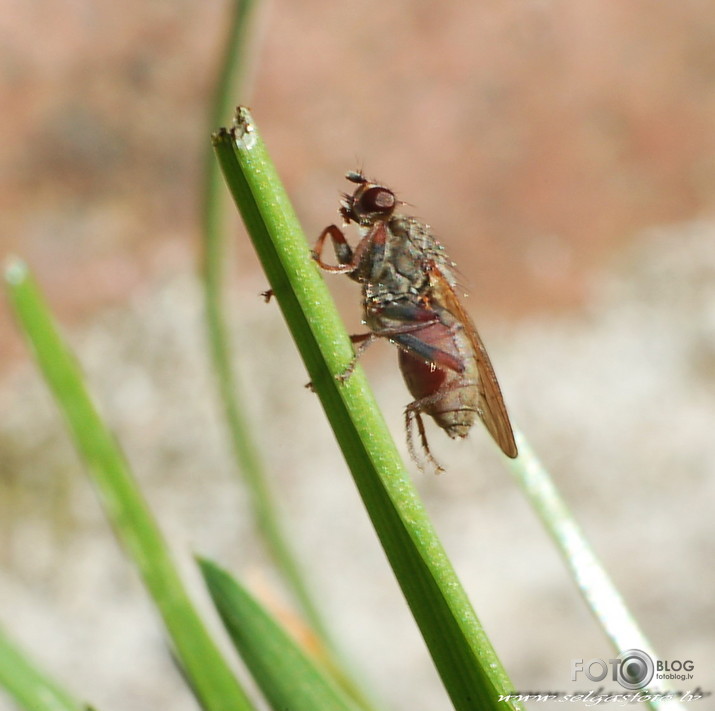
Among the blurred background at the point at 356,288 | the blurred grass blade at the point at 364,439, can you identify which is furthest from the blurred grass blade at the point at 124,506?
the blurred background at the point at 356,288

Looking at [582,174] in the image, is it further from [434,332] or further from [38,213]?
[434,332]

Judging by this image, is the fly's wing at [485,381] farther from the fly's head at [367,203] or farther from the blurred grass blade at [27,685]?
the blurred grass blade at [27,685]

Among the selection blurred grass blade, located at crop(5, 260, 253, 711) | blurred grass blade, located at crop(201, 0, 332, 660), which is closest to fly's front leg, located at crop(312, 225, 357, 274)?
blurred grass blade, located at crop(201, 0, 332, 660)

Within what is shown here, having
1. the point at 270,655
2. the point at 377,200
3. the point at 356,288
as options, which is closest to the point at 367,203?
the point at 377,200

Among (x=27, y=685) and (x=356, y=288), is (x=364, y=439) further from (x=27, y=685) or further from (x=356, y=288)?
(x=356, y=288)

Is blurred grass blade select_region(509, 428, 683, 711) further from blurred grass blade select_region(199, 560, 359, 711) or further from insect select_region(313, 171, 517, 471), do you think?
blurred grass blade select_region(199, 560, 359, 711)

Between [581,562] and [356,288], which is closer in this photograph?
[581,562]
